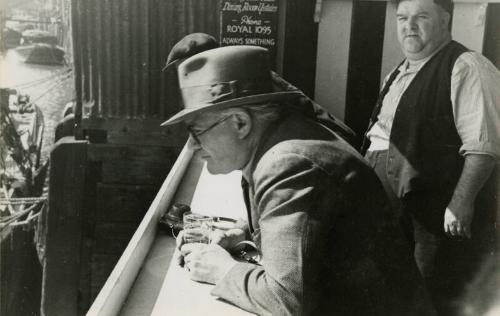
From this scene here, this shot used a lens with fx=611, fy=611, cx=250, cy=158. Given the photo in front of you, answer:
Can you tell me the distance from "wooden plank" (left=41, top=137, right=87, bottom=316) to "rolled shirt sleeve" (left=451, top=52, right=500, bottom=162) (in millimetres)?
4307

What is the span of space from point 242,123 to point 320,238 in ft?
1.58

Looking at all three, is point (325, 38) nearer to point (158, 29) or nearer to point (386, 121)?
point (158, 29)

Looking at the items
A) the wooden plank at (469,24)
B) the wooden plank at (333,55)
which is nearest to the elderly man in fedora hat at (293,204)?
the wooden plank at (469,24)

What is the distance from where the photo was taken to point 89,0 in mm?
7000

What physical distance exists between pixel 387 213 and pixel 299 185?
361 millimetres

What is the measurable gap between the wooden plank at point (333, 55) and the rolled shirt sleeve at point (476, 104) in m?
3.31

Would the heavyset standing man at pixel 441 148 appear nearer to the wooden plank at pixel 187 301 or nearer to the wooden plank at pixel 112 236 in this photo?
the wooden plank at pixel 187 301

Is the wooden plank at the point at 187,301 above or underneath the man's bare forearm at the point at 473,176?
underneath

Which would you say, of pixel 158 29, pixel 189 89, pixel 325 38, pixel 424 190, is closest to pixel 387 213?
pixel 189 89

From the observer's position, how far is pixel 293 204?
1.68 metres

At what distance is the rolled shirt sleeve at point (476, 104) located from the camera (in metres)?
3.05

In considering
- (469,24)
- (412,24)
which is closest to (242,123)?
(412,24)

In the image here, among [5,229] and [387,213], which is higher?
[387,213]

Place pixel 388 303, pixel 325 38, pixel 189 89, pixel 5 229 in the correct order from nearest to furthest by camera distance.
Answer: pixel 388 303 < pixel 189 89 < pixel 325 38 < pixel 5 229
